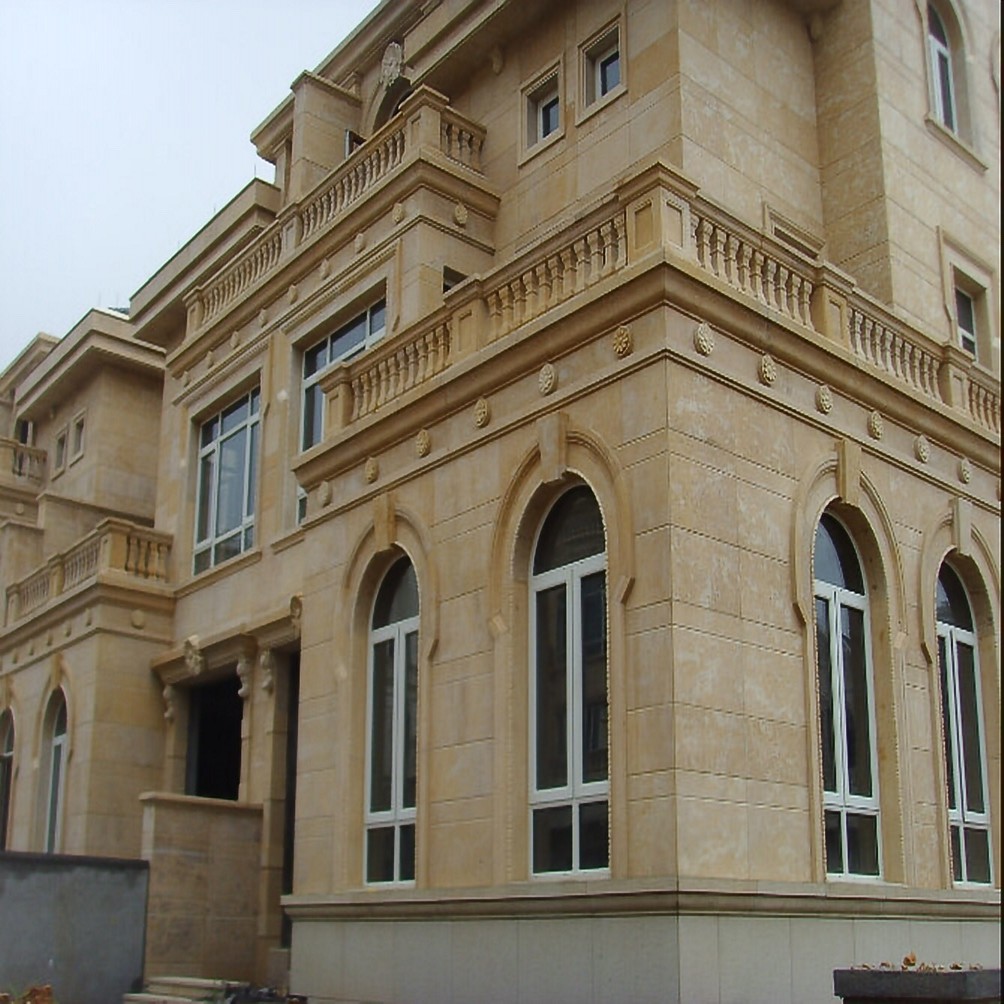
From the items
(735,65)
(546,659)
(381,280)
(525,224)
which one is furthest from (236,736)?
(735,65)

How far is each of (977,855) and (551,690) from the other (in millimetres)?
5195

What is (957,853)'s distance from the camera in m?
13.9

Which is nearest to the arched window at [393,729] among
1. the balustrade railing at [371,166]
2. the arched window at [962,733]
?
the arched window at [962,733]

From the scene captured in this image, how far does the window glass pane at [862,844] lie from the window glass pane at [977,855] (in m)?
1.84

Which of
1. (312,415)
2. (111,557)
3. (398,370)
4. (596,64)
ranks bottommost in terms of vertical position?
(111,557)

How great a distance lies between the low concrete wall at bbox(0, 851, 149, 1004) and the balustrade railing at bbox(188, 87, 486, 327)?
9.68 m

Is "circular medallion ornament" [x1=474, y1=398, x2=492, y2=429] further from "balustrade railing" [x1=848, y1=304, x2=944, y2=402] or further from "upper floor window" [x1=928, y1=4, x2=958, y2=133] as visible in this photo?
"upper floor window" [x1=928, y1=4, x2=958, y2=133]

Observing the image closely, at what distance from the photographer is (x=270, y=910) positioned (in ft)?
60.0

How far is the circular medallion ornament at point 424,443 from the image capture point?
1424 centimetres

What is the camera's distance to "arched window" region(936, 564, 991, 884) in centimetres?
1405

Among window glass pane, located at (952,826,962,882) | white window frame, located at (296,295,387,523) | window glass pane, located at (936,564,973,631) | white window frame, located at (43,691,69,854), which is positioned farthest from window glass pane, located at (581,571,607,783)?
white window frame, located at (43,691,69,854)

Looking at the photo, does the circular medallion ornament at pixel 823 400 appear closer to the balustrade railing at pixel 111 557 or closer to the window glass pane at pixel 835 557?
the window glass pane at pixel 835 557

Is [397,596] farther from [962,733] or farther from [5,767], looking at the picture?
[5,767]

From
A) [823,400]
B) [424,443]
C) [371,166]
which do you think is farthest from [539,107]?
[823,400]
